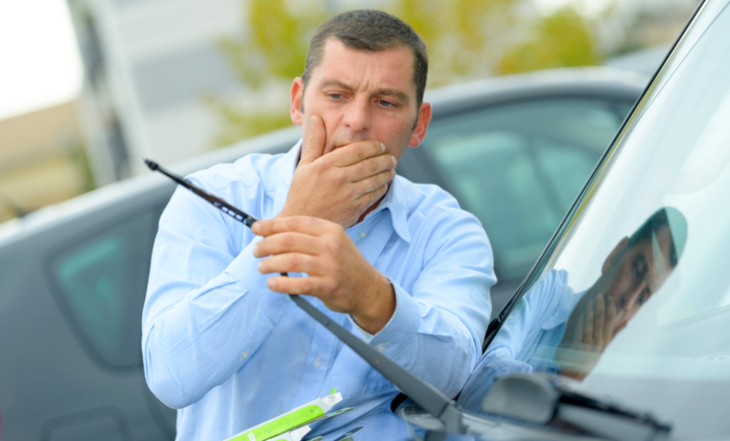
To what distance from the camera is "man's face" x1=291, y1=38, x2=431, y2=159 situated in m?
1.79

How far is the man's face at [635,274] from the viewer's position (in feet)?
3.98

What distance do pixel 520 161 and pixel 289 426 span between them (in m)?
2.34

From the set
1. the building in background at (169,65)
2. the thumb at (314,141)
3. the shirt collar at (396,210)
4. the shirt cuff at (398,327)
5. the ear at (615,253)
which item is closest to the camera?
the ear at (615,253)

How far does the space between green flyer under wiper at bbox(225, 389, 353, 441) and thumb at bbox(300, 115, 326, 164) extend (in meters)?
0.56

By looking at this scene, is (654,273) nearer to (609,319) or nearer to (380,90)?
(609,319)

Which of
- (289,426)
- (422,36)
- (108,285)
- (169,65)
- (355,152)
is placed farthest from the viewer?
(169,65)

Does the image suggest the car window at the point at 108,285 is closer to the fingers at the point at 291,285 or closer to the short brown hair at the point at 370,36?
the short brown hair at the point at 370,36

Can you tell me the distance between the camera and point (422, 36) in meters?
16.8

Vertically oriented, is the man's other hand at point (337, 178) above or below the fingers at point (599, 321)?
above

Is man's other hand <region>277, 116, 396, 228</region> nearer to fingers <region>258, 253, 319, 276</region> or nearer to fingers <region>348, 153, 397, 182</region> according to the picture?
fingers <region>348, 153, 397, 182</region>

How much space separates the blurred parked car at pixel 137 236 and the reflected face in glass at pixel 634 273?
172cm

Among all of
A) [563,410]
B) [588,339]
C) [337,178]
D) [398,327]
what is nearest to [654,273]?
[588,339]

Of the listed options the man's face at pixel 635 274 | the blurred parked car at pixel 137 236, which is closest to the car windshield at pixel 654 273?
the man's face at pixel 635 274

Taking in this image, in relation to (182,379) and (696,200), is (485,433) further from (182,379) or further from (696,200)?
(182,379)
